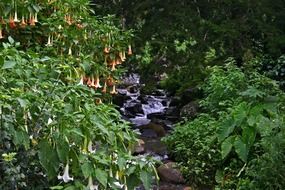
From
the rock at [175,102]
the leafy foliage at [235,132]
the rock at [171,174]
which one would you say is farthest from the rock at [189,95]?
the rock at [171,174]

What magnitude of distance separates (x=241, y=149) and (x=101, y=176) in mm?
2999

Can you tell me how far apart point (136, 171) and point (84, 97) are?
52cm

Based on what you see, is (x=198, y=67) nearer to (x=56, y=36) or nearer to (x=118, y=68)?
(x=118, y=68)

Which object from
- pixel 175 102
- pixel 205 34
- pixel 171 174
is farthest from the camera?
pixel 175 102

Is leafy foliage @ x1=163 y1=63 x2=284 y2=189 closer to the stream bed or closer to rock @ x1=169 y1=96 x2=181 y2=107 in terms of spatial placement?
the stream bed

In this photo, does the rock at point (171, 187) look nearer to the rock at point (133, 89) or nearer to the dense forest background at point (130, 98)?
the dense forest background at point (130, 98)

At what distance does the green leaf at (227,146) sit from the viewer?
5.10 meters

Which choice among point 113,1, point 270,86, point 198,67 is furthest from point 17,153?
point 113,1

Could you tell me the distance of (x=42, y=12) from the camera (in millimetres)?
4758

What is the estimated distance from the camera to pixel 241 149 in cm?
505

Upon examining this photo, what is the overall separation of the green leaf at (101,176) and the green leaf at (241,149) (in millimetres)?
2919

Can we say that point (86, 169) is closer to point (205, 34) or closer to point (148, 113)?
point (205, 34)

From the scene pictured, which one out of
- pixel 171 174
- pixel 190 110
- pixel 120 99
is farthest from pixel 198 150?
pixel 120 99

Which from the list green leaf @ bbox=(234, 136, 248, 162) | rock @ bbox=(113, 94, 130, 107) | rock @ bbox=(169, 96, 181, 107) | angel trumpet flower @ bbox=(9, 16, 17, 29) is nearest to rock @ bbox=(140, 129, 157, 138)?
rock @ bbox=(169, 96, 181, 107)
